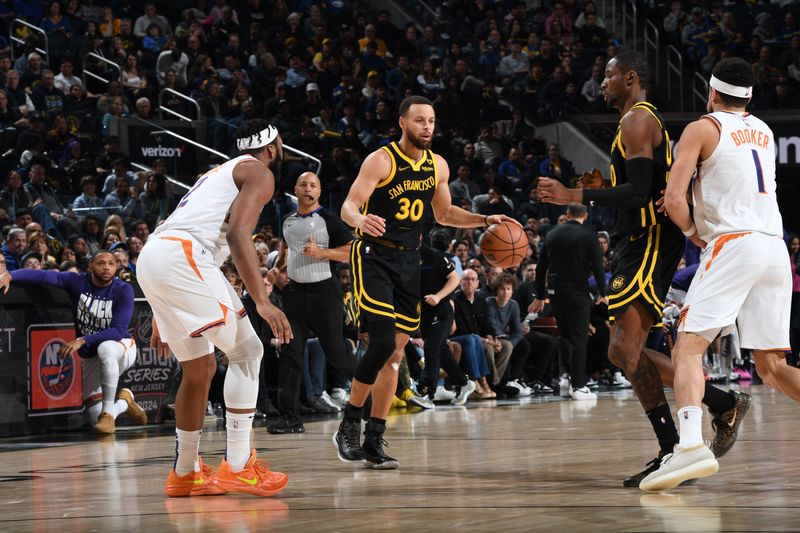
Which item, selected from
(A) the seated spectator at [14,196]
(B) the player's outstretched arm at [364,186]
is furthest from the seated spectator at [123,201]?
(B) the player's outstretched arm at [364,186]

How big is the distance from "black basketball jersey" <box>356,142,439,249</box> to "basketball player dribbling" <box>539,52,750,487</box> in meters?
1.34

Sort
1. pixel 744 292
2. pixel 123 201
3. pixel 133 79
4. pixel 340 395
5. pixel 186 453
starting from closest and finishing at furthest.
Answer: pixel 744 292, pixel 186 453, pixel 340 395, pixel 123 201, pixel 133 79

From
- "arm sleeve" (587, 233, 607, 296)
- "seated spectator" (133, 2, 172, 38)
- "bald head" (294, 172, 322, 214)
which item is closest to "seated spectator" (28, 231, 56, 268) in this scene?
"bald head" (294, 172, 322, 214)

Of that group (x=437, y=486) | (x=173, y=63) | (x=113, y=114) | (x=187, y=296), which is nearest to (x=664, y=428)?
(x=437, y=486)

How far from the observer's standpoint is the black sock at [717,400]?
609 cm

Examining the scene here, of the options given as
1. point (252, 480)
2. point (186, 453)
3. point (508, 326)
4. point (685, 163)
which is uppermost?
point (685, 163)

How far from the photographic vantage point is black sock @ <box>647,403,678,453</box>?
587cm

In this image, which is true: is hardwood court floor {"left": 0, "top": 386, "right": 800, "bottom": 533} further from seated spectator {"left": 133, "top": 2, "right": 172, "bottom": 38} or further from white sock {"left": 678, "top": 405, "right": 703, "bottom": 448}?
seated spectator {"left": 133, "top": 2, "right": 172, "bottom": 38}

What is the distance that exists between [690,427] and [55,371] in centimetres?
633

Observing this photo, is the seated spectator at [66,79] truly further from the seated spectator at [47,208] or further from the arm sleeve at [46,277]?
the arm sleeve at [46,277]

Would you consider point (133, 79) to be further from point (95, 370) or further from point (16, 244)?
point (95, 370)

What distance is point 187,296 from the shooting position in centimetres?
552

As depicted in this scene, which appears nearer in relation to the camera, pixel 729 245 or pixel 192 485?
pixel 729 245

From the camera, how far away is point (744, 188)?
5531 mm
